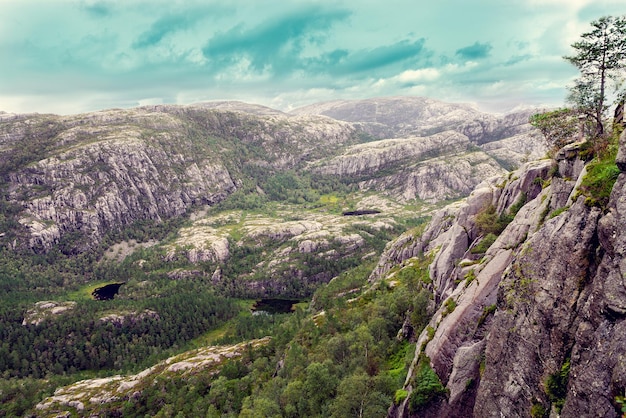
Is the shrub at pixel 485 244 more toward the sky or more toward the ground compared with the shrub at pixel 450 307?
more toward the sky

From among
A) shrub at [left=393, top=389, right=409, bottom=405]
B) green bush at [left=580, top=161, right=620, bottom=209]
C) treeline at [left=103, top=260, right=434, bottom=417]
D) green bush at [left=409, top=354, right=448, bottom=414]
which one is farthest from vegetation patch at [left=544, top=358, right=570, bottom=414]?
shrub at [left=393, top=389, right=409, bottom=405]

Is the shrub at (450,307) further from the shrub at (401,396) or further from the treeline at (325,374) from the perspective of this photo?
the shrub at (401,396)

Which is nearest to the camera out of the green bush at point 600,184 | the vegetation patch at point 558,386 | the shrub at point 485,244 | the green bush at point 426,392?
the vegetation patch at point 558,386

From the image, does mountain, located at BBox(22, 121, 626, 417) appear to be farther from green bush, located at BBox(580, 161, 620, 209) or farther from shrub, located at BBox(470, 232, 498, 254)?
shrub, located at BBox(470, 232, 498, 254)

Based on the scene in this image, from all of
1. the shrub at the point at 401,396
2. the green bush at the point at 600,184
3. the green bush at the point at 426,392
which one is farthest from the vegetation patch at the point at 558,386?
the shrub at the point at 401,396

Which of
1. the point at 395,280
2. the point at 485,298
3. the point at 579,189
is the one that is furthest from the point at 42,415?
the point at 579,189

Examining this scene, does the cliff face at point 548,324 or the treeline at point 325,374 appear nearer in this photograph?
the cliff face at point 548,324

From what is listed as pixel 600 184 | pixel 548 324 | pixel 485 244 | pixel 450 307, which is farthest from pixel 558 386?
pixel 485 244

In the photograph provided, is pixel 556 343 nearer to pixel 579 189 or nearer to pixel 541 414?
pixel 541 414
